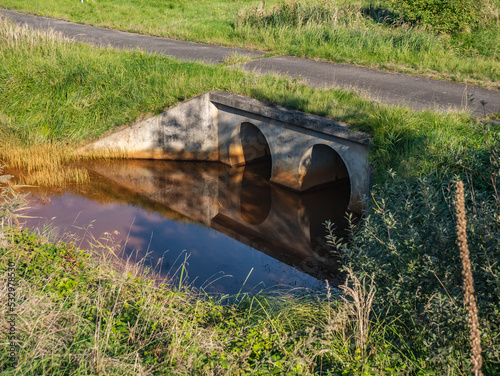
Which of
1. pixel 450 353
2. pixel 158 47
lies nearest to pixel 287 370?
pixel 450 353

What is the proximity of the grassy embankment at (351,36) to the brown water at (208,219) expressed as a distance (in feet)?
11.2

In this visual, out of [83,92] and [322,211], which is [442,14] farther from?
[83,92]

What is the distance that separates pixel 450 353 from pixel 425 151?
13.0 feet

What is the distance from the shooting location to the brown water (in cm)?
776

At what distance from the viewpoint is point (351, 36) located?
13.8 m

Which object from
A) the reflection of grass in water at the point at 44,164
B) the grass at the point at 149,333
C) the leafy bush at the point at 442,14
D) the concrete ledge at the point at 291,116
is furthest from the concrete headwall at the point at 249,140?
the leafy bush at the point at 442,14

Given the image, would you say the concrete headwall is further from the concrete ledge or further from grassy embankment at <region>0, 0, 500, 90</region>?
grassy embankment at <region>0, 0, 500, 90</region>

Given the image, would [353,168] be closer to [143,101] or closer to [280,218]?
[280,218]

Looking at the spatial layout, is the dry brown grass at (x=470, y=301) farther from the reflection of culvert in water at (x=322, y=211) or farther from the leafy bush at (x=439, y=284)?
the reflection of culvert in water at (x=322, y=211)

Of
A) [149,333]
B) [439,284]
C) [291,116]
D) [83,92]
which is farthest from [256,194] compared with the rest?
[439,284]

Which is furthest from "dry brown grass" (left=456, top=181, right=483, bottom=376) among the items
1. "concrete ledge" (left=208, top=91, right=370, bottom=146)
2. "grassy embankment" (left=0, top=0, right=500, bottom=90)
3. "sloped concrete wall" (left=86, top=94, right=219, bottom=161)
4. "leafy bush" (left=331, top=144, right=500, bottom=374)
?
"sloped concrete wall" (left=86, top=94, right=219, bottom=161)

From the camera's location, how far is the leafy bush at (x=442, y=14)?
14219mm

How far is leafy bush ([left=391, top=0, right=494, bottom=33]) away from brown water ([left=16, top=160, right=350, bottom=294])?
6103 mm

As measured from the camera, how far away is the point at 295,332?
15.2 feet
